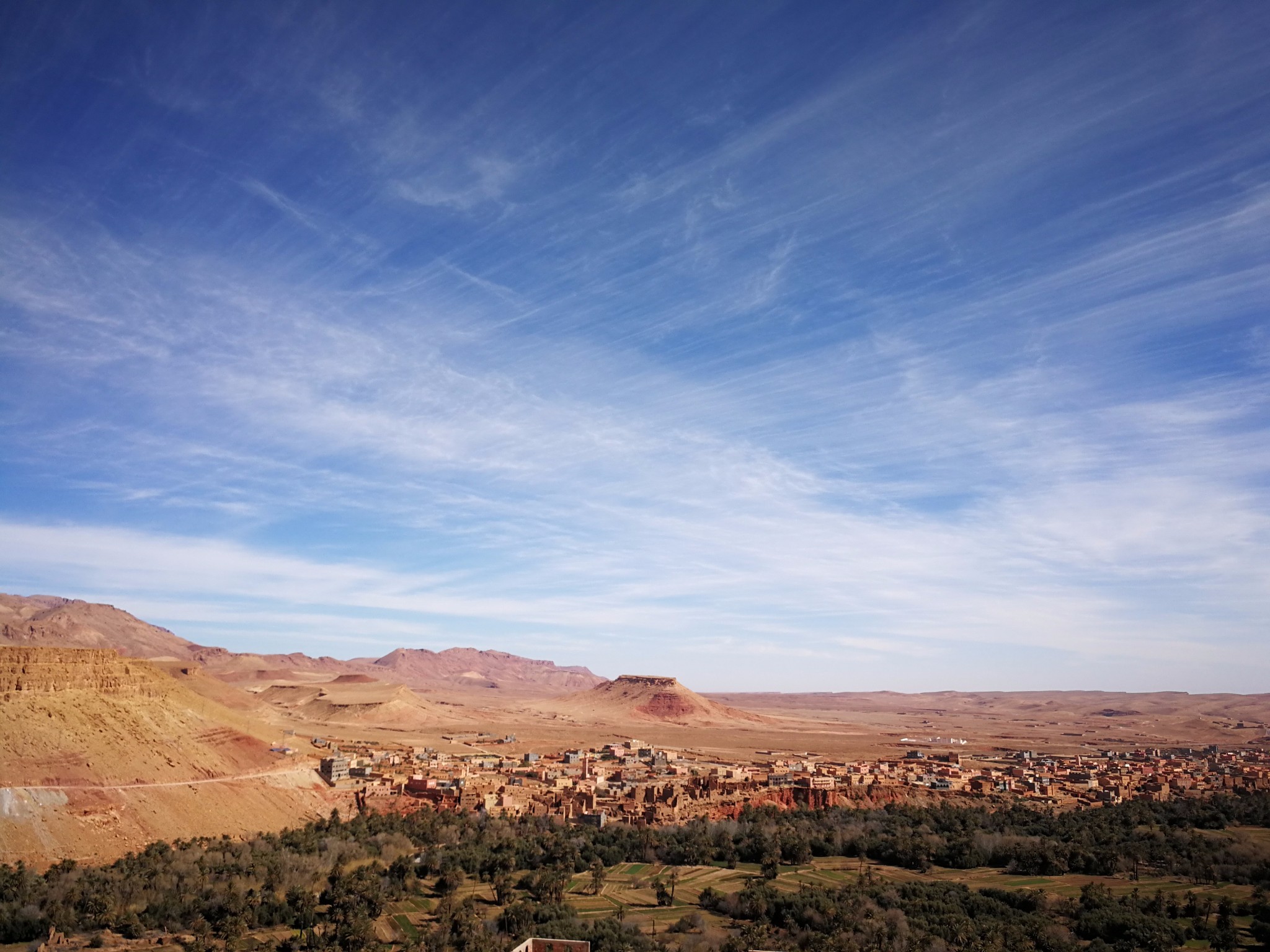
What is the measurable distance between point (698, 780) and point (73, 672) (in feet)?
159

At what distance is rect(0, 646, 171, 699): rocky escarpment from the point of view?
54500mm

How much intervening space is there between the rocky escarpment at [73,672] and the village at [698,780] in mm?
15140

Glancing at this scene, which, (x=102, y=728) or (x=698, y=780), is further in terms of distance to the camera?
(x=698, y=780)

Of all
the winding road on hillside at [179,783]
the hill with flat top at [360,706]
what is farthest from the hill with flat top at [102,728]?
the hill with flat top at [360,706]

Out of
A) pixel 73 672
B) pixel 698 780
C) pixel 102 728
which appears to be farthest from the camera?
pixel 698 780

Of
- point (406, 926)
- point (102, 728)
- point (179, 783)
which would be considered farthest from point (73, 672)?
point (406, 926)

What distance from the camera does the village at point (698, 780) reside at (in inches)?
2685

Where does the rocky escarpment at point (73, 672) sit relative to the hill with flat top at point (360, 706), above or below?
above

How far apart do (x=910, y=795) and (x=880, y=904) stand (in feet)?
126

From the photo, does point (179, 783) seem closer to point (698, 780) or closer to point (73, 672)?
point (73, 672)

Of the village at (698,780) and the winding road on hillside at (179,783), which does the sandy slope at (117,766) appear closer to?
the winding road on hillside at (179,783)

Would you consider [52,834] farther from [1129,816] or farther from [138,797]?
[1129,816]

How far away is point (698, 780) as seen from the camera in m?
79.1

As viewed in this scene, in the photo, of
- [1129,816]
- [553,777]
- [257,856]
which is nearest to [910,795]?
[1129,816]
